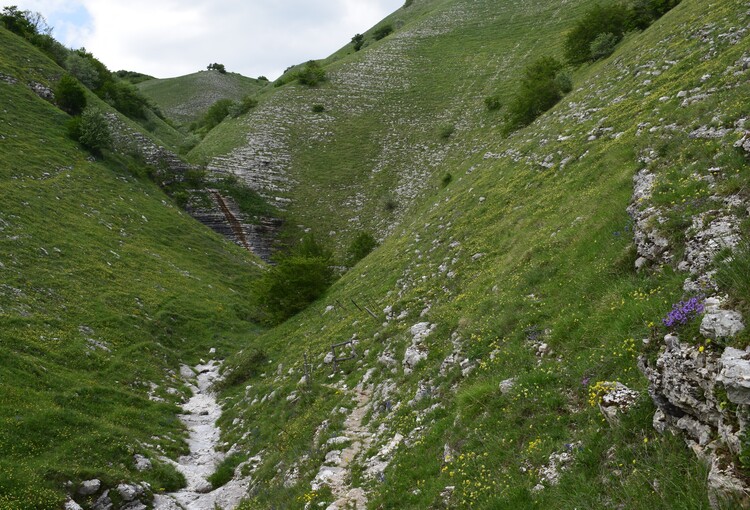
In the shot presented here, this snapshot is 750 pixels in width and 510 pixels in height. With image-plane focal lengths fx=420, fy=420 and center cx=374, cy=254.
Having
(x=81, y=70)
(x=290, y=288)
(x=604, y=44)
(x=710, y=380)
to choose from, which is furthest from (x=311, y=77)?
(x=710, y=380)

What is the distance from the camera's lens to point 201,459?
1675cm

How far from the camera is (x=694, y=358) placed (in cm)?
550

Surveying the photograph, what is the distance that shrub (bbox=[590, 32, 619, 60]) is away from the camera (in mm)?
37312

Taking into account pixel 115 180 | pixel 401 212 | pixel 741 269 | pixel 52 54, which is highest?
pixel 52 54

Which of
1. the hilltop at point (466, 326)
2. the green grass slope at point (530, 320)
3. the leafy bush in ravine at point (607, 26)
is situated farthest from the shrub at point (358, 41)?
the green grass slope at point (530, 320)

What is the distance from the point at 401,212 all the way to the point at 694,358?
36618 mm

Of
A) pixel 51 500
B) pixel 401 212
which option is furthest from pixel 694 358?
pixel 401 212

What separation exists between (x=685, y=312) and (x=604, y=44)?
40.2 meters

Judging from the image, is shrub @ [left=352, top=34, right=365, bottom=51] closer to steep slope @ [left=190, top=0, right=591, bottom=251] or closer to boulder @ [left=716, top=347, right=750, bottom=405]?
steep slope @ [left=190, top=0, right=591, bottom=251]

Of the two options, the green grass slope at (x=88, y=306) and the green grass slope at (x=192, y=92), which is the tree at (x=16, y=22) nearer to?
the green grass slope at (x=88, y=306)

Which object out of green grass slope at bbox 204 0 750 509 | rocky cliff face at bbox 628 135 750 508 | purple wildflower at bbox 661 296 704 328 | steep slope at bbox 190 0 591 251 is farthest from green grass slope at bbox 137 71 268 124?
purple wildflower at bbox 661 296 704 328

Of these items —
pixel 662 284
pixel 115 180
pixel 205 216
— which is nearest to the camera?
pixel 662 284

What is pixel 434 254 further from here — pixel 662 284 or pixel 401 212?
pixel 401 212

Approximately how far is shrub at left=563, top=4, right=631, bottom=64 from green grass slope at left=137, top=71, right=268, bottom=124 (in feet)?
318
